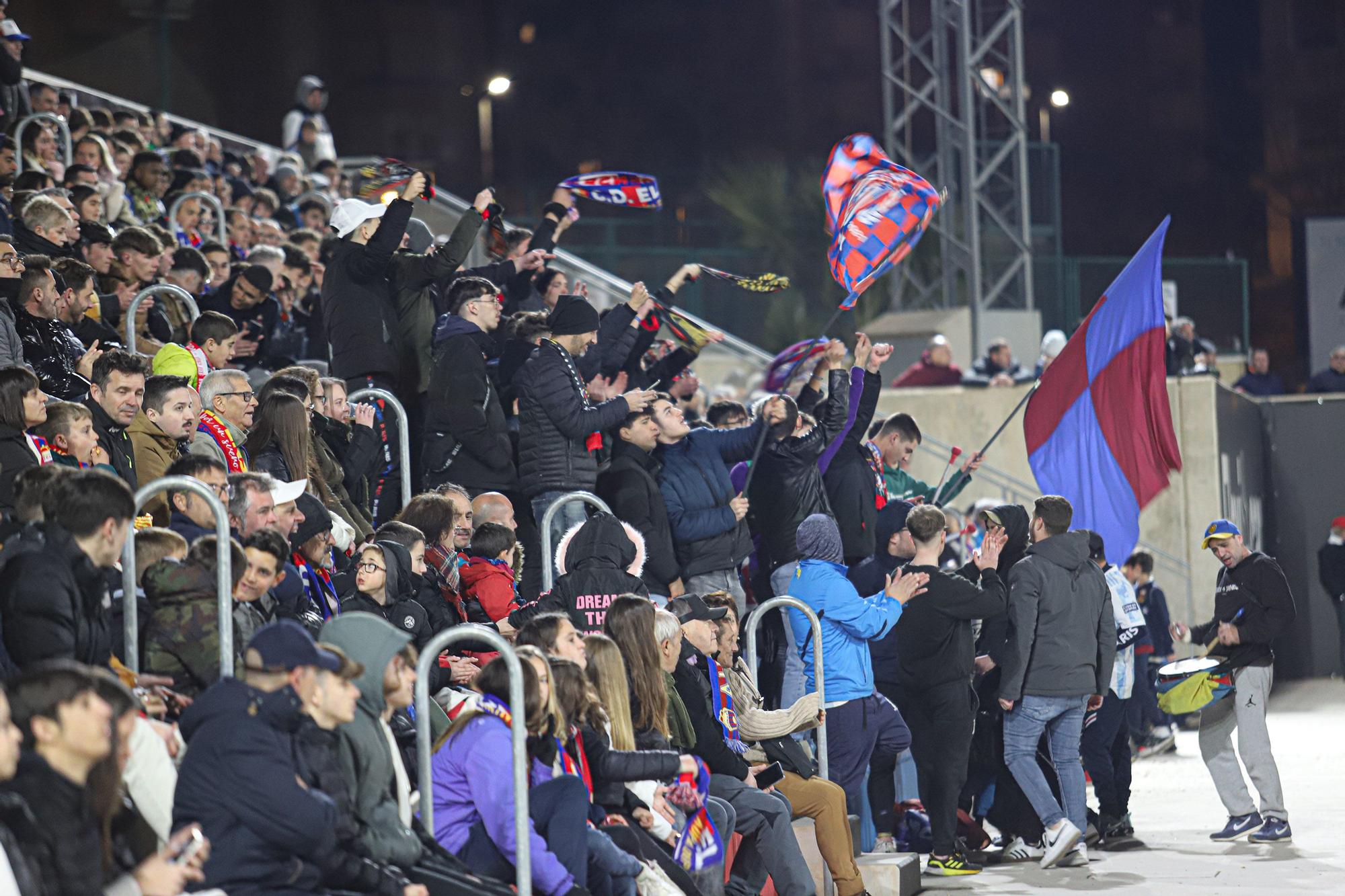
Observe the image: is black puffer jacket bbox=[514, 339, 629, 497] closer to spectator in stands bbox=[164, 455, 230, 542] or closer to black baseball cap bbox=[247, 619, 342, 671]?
spectator in stands bbox=[164, 455, 230, 542]


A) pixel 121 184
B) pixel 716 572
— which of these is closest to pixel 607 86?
pixel 121 184

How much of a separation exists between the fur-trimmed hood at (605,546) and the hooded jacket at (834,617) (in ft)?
4.35

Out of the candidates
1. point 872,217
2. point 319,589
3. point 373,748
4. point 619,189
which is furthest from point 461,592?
point 619,189

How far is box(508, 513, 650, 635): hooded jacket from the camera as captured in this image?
777cm

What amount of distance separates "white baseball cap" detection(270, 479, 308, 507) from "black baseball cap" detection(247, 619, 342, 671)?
4.49 ft

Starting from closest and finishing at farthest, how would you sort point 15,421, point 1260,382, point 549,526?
point 15,421
point 549,526
point 1260,382

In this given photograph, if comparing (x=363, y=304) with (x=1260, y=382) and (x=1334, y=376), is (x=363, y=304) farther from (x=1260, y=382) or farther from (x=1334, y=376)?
(x=1260, y=382)

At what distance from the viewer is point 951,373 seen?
746 inches

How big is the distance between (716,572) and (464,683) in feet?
7.93

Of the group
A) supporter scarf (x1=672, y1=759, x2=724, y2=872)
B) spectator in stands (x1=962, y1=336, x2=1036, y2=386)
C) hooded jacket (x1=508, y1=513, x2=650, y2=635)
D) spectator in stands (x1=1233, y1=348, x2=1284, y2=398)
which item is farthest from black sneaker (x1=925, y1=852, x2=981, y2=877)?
spectator in stands (x1=1233, y1=348, x2=1284, y2=398)

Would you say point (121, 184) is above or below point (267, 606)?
above

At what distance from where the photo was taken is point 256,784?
16.4 ft

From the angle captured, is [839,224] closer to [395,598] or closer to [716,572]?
[716,572]

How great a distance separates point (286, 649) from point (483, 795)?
3.77ft
